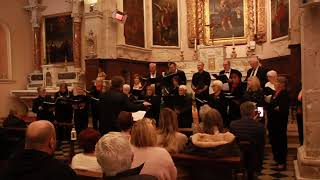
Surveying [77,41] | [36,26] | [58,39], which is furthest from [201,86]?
[36,26]

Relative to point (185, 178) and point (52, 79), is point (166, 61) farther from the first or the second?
point (185, 178)

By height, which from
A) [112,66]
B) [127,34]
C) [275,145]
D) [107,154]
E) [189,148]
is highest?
[127,34]

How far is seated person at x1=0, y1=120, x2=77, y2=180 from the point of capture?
2520 mm

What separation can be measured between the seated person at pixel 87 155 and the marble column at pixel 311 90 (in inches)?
107

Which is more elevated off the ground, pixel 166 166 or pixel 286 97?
pixel 286 97

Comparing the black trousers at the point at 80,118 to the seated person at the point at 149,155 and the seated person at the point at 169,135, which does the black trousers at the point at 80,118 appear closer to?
the seated person at the point at 169,135

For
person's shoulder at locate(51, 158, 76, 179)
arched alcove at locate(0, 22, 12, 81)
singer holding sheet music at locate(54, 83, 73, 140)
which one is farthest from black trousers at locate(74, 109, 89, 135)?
person's shoulder at locate(51, 158, 76, 179)

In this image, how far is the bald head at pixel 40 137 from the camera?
105 inches

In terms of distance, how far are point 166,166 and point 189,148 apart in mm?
1016

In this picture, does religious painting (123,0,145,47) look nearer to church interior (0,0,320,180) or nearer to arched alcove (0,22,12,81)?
church interior (0,0,320,180)

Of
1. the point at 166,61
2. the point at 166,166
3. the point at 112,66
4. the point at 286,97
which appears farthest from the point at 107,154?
the point at 166,61

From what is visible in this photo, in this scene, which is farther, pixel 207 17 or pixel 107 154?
pixel 207 17

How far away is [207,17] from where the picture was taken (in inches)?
604

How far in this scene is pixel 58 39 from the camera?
15258 mm
